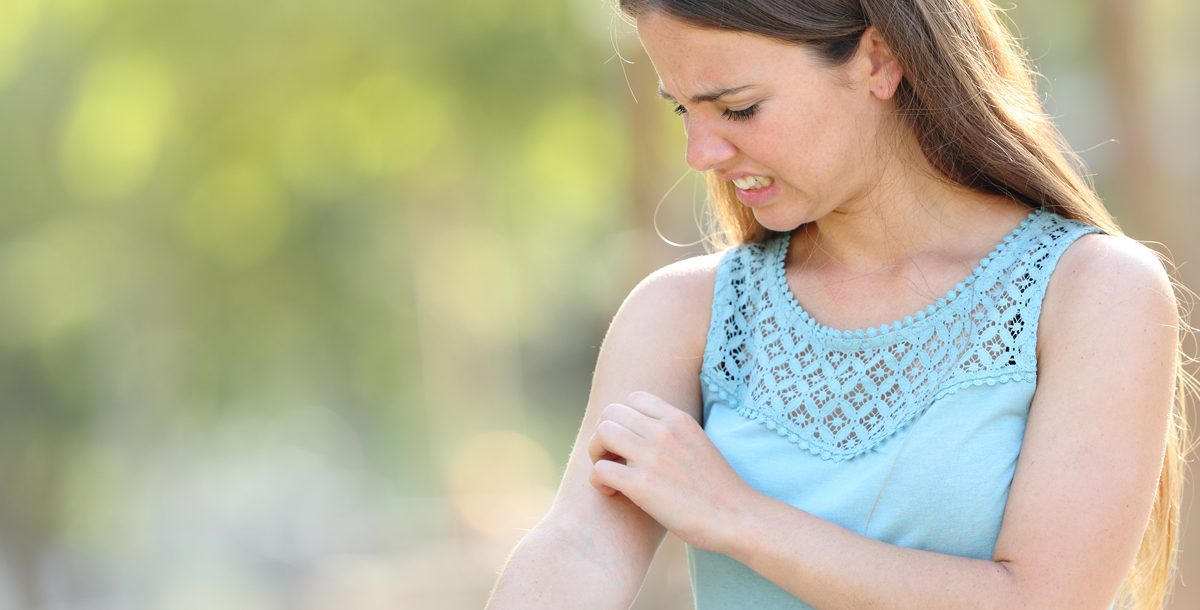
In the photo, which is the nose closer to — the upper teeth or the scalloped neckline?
the upper teeth

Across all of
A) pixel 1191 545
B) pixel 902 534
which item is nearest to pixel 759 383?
pixel 902 534

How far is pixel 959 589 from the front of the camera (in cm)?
190

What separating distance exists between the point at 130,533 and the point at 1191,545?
1291 cm

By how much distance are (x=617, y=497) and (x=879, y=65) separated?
0.74 m

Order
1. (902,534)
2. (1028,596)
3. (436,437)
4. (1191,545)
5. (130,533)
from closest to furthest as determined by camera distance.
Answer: (1028,596), (902,534), (1191,545), (130,533), (436,437)

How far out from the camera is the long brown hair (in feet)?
6.78

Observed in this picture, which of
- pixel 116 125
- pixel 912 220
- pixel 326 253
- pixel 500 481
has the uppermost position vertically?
pixel 116 125

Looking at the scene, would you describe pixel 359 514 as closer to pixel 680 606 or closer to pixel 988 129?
pixel 680 606

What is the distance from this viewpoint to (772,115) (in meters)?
2.08

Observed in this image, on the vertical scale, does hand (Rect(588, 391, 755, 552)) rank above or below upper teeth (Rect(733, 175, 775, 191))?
below

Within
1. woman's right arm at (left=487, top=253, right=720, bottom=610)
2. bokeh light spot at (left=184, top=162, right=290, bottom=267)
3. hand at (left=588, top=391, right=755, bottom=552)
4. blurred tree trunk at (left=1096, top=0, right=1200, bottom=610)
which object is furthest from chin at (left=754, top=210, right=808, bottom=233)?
bokeh light spot at (left=184, top=162, right=290, bottom=267)

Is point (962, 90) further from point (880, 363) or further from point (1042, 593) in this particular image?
point (1042, 593)

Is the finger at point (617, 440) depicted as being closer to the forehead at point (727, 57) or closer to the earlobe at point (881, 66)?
the forehead at point (727, 57)

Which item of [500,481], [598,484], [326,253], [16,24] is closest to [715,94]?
[598,484]
